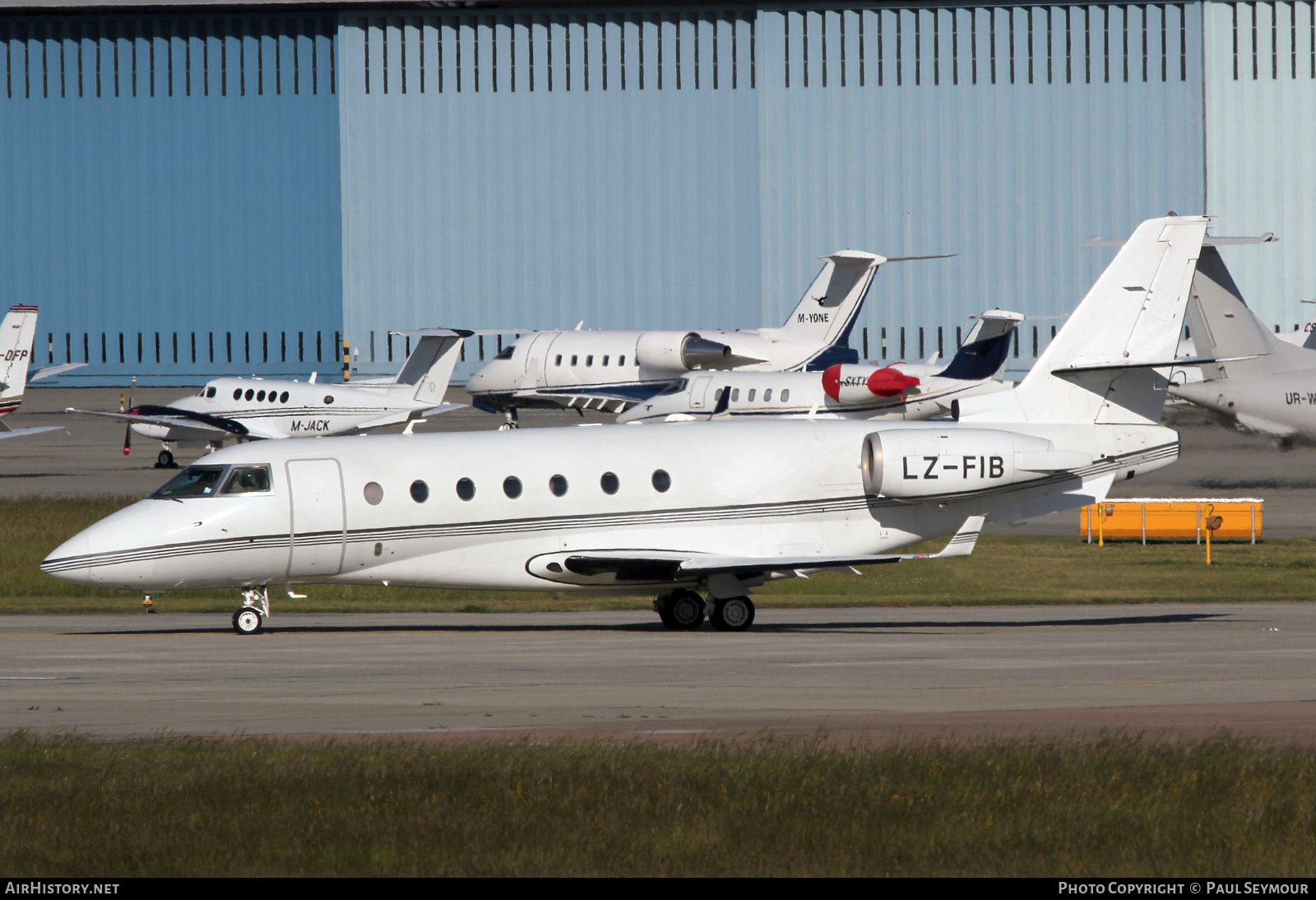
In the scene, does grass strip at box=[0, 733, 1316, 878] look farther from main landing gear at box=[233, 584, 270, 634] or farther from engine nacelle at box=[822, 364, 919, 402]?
engine nacelle at box=[822, 364, 919, 402]

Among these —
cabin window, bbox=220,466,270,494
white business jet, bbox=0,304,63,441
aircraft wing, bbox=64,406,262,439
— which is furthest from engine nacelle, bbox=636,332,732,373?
cabin window, bbox=220,466,270,494

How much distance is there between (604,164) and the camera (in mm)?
81625

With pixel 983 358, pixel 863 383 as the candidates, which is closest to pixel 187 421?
pixel 863 383

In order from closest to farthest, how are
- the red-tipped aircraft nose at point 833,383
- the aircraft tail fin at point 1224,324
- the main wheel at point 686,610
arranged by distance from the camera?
the main wheel at point 686,610, the aircraft tail fin at point 1224,324, the red-tipped aircraft nose at point 833,383

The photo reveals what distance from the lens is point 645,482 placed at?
23672 millimetres

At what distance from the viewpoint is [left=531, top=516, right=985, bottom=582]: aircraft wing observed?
74.5 feet

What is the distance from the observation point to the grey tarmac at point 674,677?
15047mm

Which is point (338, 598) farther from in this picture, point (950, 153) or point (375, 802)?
point (950, 153)

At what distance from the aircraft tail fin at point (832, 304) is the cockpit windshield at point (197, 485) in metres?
42.4

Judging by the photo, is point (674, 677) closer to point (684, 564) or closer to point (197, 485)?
point (684, 564)

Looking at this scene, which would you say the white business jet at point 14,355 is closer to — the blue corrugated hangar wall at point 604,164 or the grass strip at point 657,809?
the blue corrugated hangar wall at point 604,164

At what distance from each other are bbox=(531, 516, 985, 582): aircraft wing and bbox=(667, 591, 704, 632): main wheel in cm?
83

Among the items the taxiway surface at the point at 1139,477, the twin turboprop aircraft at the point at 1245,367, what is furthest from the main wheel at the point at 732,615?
the twin turboprop aircraft at the point at 1245,367

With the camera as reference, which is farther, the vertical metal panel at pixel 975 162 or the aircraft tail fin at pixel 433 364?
the vertical metal panel at pixel 975 162
